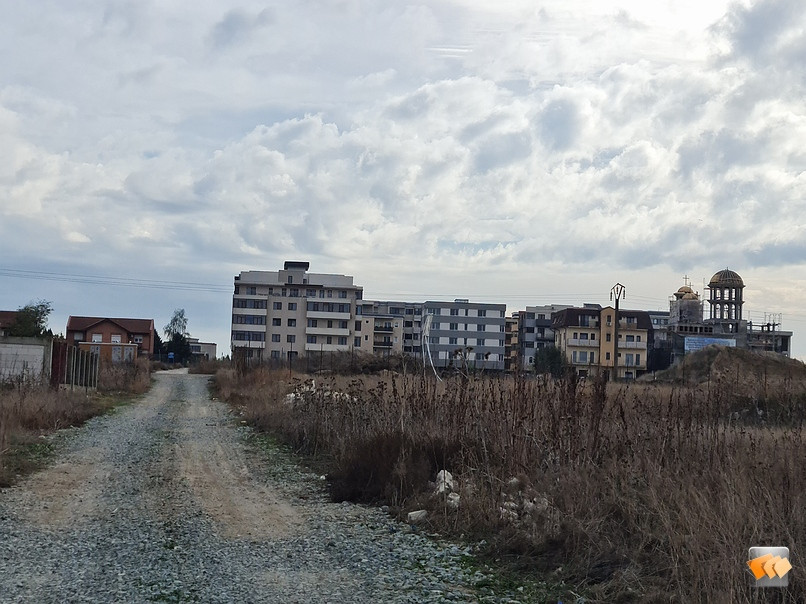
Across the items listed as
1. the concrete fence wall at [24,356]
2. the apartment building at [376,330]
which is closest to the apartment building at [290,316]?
the apartment building at [376,330]

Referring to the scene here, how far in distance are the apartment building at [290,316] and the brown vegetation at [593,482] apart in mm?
89061

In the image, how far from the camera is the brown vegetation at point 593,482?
6324mm

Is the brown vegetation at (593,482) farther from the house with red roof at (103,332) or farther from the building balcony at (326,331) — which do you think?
the house with red roof at (103,332)

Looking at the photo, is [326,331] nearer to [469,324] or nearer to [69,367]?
[469,324]

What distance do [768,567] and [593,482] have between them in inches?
118

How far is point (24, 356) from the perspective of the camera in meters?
30.8

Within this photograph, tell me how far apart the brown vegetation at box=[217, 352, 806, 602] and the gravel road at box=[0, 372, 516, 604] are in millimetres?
698

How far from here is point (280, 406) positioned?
23.2 meters

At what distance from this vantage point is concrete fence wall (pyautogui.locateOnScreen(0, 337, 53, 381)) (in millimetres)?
30375

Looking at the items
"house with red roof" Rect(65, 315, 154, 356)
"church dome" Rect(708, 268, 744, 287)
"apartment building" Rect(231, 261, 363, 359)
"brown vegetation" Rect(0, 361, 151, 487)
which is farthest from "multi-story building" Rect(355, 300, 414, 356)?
"brown vegetation" Rect(0, 361, 151, 487)

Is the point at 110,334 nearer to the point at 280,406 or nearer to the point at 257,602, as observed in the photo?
the point at 280,406

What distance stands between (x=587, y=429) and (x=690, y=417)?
1.17m

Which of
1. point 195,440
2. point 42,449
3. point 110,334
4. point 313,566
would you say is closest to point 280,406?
point 195,440

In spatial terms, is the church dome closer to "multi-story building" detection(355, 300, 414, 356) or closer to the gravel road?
"multi-story building" detection(355, 300, 414, 356)
